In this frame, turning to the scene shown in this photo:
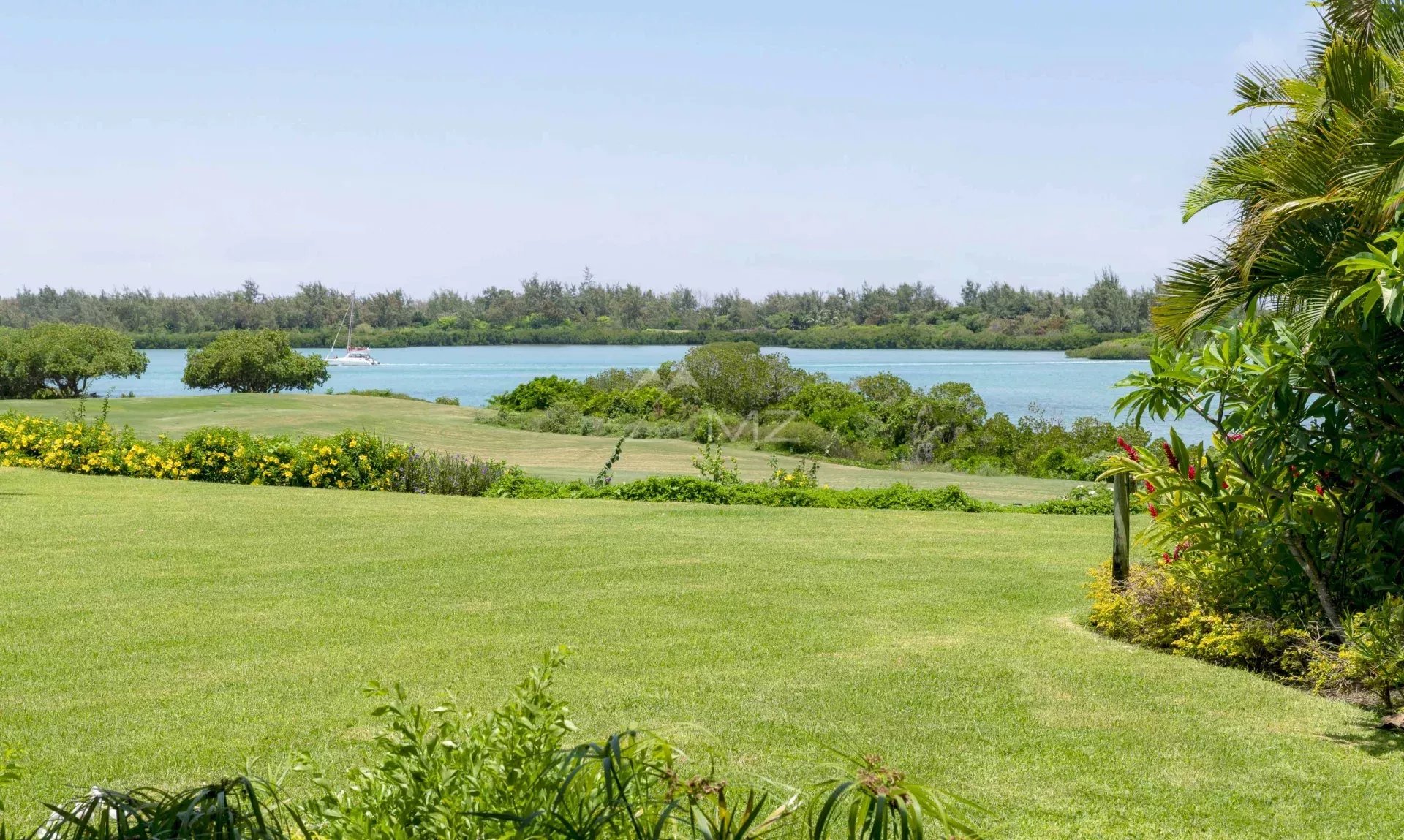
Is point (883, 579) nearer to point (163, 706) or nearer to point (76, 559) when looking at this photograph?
point (163, 706)

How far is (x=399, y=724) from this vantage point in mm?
2504

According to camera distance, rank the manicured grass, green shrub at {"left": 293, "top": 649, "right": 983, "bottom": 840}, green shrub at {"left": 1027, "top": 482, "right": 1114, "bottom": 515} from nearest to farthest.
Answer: green shrub at {"left": 293, "top": 649, "right": 983, "bottom": 840} → green shrub at {"left": 1027, "top": 482, "right": 1114, "bottom": 515} → the manicured grass

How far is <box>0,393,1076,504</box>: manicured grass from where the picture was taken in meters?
21.2

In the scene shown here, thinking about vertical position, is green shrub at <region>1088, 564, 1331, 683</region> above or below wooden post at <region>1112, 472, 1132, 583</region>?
below

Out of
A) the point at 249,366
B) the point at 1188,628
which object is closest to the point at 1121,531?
the point at 1188,628

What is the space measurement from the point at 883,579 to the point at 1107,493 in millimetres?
7662

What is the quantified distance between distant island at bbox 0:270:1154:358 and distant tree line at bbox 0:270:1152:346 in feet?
0.50

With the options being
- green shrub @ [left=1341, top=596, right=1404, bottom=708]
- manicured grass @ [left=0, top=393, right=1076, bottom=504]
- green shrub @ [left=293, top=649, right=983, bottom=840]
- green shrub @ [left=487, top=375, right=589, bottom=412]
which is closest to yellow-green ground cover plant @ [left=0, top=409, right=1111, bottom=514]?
manicured grass @ [left=0, top=393, right=1076, bottom=504]

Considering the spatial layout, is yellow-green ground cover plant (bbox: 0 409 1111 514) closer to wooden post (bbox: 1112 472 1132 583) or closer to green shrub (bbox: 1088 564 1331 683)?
wooden post (bbox: 1112 472 1132 583)

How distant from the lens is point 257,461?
1750 cm

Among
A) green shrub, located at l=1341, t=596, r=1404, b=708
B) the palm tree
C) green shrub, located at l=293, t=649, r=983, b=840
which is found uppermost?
the palm tree

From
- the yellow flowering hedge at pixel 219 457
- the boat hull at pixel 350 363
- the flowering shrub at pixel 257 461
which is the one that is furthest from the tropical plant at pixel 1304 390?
the boat hull at pixel 350 363

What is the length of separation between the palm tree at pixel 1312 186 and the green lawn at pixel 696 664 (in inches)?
95.1

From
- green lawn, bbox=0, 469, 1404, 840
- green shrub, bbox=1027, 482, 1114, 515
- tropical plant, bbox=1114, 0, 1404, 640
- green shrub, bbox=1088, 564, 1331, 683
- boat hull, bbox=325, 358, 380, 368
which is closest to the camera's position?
green lawn, bbox=0, 469, 1404, 840
